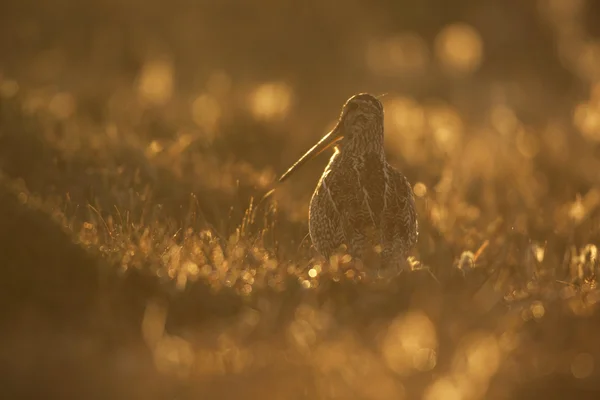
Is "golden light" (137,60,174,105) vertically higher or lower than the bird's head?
higher

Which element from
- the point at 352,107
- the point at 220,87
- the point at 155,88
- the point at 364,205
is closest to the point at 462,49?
the point at 220,87

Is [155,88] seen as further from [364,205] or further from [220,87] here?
[364,205]

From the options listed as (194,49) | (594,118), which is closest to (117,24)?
(194,49)

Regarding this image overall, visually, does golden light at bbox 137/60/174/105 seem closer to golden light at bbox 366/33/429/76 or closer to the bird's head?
the bird's head

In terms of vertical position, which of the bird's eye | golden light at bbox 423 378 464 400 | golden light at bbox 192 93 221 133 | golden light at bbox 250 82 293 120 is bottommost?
golden light at bbox 423 378 464 400

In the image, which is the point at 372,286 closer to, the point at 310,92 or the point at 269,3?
the point at 310,92

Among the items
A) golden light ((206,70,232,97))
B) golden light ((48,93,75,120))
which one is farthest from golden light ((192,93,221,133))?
golden light ((48,93,75,120))
